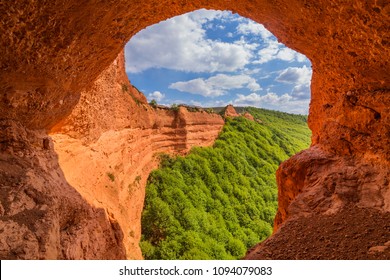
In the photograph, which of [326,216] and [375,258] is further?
[326,216]

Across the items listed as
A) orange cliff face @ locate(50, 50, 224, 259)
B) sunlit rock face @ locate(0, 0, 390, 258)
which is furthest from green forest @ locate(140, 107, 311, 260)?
sunlit rock face @ locate(0, 0, 390, 258)

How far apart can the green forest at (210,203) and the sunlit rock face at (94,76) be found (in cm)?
467

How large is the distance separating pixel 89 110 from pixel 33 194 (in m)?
4.60

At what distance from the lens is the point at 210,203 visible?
44.8ft

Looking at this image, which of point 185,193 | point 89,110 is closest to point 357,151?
point 89,110

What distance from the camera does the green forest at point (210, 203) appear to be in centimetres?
1043

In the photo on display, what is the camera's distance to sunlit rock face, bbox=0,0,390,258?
3.10m

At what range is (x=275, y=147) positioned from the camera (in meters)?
24.8

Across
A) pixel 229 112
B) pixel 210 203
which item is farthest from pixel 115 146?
pixel 229 112

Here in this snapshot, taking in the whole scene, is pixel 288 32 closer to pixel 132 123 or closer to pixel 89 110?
pixel 89 110

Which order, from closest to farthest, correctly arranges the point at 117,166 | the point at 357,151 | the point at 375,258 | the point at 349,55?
the point at 375,258 → the point at 349,55 → the point at 357,151 → the point at 117,166

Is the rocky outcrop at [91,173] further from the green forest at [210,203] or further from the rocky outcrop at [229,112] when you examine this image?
the rocky outcrop at [229,112]

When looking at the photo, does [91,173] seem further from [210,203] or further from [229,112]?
[229,112]

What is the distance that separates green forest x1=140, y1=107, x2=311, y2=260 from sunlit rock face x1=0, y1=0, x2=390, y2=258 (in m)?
4.67
